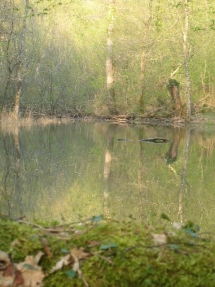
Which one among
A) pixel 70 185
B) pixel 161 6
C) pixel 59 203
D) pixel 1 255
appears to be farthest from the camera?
pixel 161 6

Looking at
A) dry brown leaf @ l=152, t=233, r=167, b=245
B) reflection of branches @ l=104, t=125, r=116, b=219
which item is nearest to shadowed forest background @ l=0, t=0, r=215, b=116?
reflection of branches @ l=104, t=125, r=116, b=219

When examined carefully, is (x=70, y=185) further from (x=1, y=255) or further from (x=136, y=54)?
(x=136, y=54)

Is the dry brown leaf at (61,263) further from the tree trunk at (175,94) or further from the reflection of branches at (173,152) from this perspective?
the tree trunk at (175,94)

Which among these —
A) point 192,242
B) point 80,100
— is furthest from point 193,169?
point 80,100

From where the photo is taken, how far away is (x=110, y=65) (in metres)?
31.5

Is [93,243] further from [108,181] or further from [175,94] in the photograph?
[175,94]

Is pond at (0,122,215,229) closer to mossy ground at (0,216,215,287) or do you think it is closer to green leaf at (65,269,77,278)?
mossy ground at (0,216,215,287)

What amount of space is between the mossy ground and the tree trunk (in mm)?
25299

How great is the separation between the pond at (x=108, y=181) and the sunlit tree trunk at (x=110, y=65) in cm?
1470

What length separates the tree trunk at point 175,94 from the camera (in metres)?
27.6

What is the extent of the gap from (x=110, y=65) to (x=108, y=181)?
2340 centimetres

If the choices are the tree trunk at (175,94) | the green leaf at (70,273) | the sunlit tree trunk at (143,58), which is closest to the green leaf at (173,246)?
the green leaf at (70,273)

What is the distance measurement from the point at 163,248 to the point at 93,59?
31.5 meters

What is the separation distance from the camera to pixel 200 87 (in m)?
32.2
